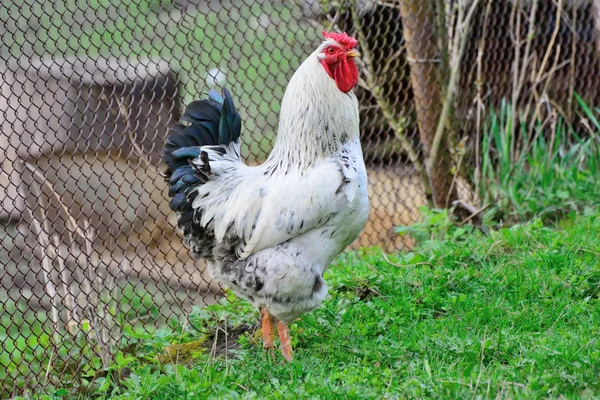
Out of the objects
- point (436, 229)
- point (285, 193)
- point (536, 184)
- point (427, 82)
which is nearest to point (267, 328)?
point (285, 193)

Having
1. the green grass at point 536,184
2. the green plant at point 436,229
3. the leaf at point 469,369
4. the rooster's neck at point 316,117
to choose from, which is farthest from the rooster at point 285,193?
the green grass at point 536,184

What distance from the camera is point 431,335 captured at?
3.67m

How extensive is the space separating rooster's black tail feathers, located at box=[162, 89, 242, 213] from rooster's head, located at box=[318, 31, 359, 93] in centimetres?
58

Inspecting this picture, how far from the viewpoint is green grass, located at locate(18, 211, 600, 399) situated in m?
3.08

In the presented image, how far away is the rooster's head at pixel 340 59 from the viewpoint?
3.58 m

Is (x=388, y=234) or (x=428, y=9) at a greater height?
(x=428, y=9)

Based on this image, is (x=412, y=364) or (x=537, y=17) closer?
(x=412, y=364)

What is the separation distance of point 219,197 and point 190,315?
3.54 feet

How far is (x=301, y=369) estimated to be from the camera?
11.3 ft

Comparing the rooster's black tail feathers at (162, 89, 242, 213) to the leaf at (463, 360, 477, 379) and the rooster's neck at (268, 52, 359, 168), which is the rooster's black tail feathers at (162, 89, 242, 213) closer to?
the rooster's neck at (268, 52, 359, 168)

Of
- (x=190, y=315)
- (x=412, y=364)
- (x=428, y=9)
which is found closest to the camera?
(x=412, y=364)

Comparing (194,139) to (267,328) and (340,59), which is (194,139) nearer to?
(340,59)

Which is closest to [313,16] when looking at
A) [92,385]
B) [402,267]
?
[402,267]

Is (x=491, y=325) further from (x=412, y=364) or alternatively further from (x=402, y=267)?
(x=402, y=267)
